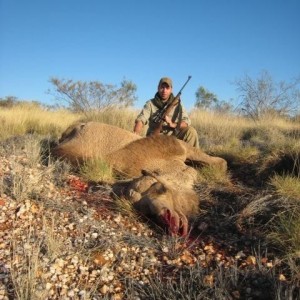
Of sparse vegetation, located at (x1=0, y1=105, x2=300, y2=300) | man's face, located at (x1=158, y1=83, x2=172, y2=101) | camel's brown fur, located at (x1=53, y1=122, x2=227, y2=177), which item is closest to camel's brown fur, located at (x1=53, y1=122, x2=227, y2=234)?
camel's brown fur, located at (x1=53, y1=122, x2=227, y2=177)

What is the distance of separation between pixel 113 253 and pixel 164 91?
11.6 ft

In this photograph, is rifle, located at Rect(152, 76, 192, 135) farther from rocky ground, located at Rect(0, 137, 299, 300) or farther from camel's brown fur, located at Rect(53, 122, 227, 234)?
rocky ground, located at Rect(0, 137, 299, 300)

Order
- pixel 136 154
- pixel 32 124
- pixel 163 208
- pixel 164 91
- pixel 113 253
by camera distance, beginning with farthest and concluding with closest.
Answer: pixel 32 124 < pixel 164 91 < pixel 136 154 < pixel 163 208 < pixel 113 253

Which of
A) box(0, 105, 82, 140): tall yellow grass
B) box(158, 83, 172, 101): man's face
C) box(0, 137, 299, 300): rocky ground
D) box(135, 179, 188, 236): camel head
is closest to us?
box(0, 137, 299, 300): rocky ground

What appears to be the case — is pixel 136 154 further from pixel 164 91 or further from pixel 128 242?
pixel 164 91

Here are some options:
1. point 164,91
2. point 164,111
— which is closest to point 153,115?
point 164,111

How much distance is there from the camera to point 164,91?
5824mm

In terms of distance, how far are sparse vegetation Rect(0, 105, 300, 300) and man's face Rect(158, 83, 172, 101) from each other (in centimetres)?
191

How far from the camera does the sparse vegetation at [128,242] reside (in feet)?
7.46

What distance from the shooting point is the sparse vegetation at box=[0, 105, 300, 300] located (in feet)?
7.46

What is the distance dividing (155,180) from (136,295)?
132cm

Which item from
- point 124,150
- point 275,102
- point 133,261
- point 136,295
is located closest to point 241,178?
point 124,150

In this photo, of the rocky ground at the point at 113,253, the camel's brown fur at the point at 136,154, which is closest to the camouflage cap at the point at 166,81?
the camel's brown fur at the point at 136,154

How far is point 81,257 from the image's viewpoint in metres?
2.55
